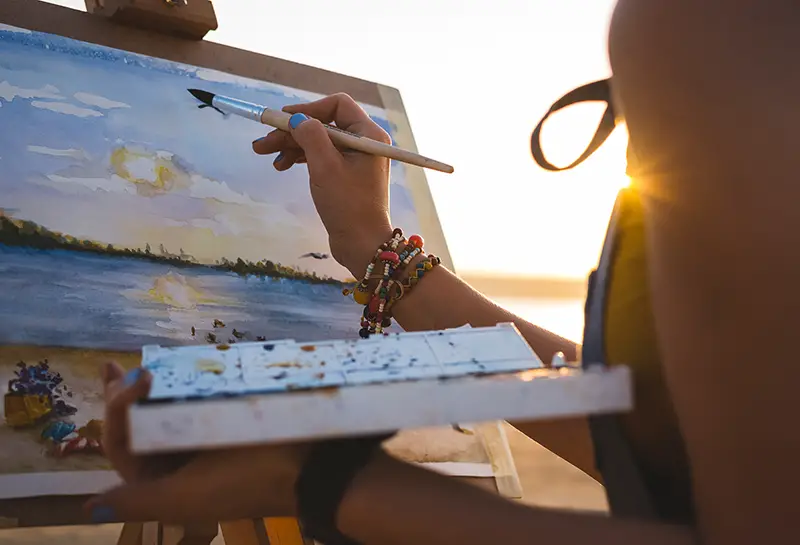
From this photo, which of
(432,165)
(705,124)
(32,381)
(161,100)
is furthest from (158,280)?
(705,124)

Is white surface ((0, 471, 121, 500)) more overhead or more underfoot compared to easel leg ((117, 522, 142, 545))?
more overhead

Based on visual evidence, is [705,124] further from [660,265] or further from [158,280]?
[158,280]

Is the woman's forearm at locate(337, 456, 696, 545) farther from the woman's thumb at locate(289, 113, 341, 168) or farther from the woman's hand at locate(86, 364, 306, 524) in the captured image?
the woman's thumb at locate(289, 113, 341, 168)

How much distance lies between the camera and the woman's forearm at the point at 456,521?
47 centimetres

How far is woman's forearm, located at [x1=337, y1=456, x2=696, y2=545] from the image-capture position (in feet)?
1.56

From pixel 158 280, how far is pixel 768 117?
893 mm

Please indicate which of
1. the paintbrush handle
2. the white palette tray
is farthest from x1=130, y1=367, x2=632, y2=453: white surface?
the paintbrush handle

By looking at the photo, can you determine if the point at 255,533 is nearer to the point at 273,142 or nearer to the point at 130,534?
the point at 130,534

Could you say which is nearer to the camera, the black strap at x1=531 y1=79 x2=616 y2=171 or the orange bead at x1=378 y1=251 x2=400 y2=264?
the black strap at x1=531 y1=79 x2=616 y2=171

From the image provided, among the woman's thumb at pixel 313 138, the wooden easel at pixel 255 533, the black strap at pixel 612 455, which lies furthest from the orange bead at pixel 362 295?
the black strap at pixel 612 455

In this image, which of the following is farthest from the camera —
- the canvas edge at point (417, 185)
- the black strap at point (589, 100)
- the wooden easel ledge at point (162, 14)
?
the canvas edge at point (417, 185)

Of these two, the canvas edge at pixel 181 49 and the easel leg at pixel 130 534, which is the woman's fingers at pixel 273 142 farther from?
the easel leg at pixel 130 534

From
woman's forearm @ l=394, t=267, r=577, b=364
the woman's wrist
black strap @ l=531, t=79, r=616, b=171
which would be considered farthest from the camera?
the woman's wrist

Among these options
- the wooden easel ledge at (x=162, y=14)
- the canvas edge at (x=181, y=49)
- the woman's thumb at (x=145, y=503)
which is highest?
the wooden easel ledge at (x=162, y=14)
